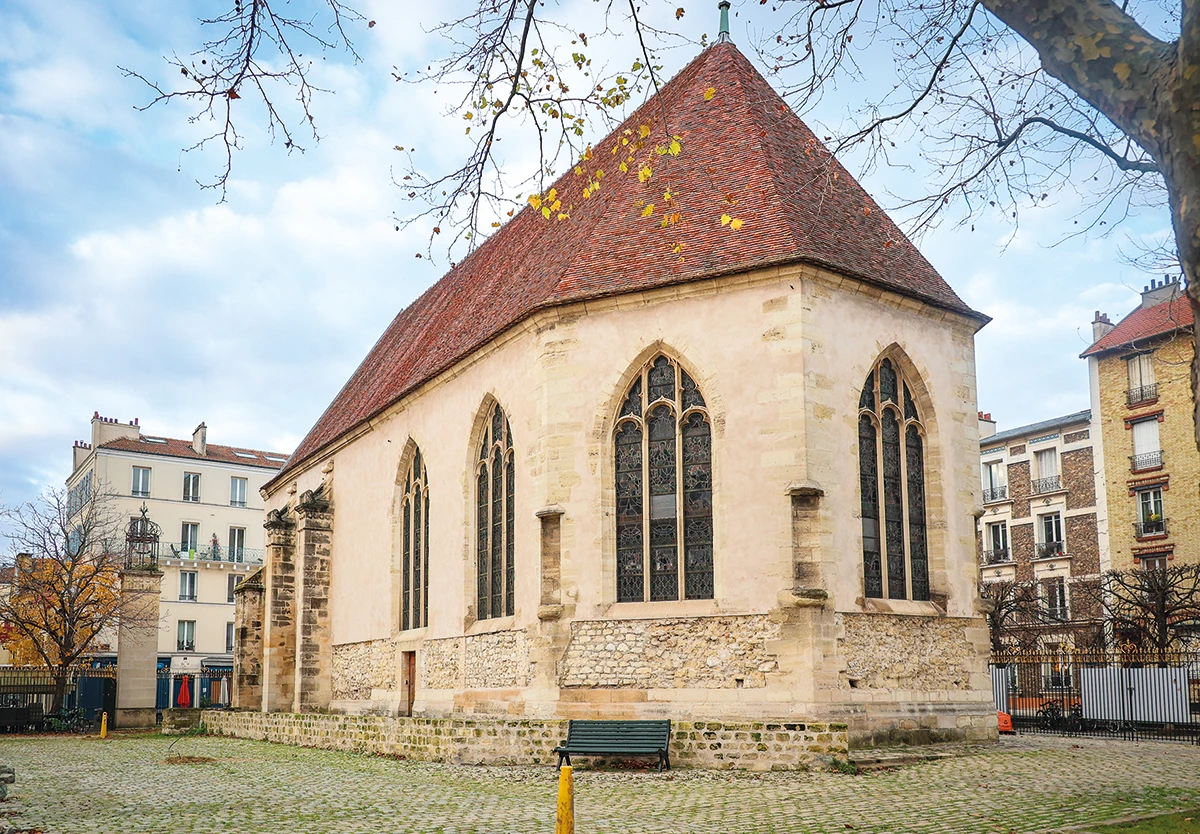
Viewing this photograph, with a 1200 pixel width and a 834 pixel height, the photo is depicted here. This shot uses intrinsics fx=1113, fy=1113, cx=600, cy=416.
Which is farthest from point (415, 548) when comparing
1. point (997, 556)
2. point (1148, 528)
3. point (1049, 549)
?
point (997, 556)

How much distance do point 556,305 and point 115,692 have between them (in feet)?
62.5

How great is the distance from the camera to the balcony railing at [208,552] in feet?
154

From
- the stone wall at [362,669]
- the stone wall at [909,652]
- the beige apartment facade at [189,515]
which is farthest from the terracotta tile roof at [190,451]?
the stone wall at [909,652]

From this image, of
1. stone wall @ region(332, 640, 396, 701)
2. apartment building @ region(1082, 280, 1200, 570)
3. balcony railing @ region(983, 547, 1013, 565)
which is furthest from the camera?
balcony railing @ region(983, 547, 1013, 565)

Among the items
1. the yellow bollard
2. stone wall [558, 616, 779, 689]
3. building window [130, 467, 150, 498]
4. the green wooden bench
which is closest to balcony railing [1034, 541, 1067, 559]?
stone wall [558, 616, 779, 689]

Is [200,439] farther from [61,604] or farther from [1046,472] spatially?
[1046,472]

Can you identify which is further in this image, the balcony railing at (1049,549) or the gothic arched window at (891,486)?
the balcony railing at (1049,549)

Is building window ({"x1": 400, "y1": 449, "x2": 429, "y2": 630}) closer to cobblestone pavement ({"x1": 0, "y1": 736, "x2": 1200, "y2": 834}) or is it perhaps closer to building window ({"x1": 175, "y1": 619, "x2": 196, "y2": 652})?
cobblestone pavement ({"x1": 0, "y1": 736, "x2": 1200, "y2": 834})

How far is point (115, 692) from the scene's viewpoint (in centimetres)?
2884

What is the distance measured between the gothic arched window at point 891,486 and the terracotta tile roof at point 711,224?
5.51 ft

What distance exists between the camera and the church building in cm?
1502

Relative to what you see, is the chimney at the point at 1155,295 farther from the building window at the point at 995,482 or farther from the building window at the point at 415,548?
the building window at the point at 415,548

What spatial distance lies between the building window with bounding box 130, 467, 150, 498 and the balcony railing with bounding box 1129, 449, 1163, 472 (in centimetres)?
3836

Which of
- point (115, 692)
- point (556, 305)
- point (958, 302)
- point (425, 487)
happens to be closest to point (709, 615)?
point (556, 305)
